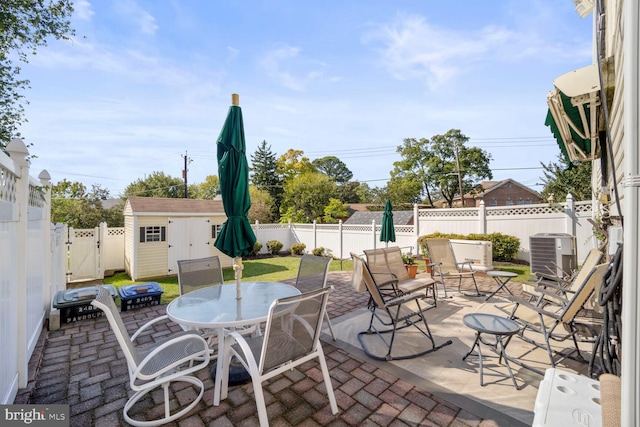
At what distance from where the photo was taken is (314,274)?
3744 millimetres

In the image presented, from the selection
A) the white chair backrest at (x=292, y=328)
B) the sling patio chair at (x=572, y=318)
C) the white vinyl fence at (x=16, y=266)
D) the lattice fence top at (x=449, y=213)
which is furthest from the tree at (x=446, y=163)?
the white vinyl fence at (x=16, y=266)

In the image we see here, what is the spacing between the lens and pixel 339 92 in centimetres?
881

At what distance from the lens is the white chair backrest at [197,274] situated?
11.4 feet

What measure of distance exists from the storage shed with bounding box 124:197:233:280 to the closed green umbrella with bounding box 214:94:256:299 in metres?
5.82

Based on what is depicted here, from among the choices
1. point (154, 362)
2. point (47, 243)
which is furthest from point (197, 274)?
point (47, 243)

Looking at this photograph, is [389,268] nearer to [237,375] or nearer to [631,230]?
[237,375]

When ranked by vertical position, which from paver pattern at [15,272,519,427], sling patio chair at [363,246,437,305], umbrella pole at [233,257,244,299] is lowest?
paver pattern at [15,272,519,427]

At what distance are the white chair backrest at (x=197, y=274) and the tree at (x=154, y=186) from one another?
24084mm

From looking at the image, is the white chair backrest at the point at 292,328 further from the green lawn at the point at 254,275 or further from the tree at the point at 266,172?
the tree at the point at 266,172

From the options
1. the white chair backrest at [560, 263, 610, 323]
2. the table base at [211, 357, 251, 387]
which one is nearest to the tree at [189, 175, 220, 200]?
the table base at [211, 357, 251, 387]

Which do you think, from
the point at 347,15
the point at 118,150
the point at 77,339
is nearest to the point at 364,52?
the point at 347,15

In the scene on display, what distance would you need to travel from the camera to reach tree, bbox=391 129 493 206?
23250mm

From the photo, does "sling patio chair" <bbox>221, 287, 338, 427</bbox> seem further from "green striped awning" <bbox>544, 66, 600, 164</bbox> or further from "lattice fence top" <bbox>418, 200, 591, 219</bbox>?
"lattice fence top" <bbox>418, 200, 591, 219</bbox>

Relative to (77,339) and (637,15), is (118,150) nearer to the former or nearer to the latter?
(77,339)
